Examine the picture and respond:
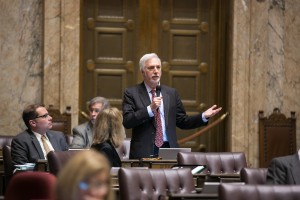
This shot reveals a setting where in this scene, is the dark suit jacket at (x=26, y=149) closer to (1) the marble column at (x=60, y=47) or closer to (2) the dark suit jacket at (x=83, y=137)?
(2) the dark suit jacket at (x=83, y=137)

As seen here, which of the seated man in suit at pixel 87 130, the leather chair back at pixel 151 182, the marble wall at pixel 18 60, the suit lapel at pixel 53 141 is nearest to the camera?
the leather chair back at pixel 151 182

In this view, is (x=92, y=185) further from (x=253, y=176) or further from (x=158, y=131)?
(x=158, y=131)

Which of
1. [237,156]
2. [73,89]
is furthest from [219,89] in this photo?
[237,156]

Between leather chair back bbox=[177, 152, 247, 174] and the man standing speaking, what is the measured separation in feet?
1.58

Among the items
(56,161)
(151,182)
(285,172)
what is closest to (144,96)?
(56,161)

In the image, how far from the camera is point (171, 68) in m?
12.9

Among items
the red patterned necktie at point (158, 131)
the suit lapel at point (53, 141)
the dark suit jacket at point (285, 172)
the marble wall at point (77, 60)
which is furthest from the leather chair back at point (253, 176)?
the marble wall at point (77, 60)

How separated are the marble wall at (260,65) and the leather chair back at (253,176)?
5.15 metres

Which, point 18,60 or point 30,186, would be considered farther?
point 18,60

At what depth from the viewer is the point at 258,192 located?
18.7 ft

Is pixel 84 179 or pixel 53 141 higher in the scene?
pixel 84 179

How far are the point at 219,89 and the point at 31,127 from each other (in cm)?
450

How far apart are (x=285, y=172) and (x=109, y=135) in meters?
1.64

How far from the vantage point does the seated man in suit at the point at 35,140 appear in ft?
28.6
